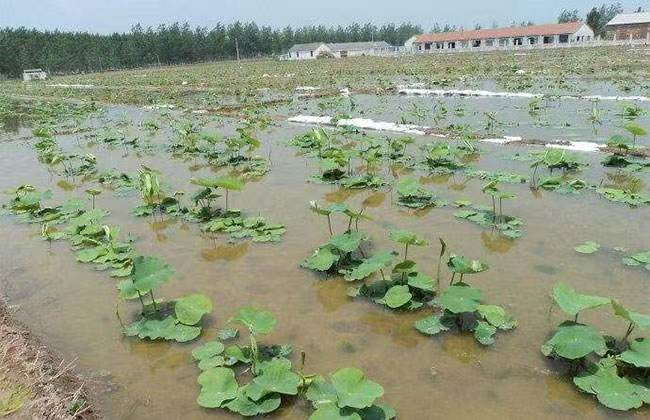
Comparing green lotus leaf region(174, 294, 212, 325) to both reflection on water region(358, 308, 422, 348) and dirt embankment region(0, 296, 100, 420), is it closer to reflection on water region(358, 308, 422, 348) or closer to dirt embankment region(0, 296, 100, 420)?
dirt embankment region(0, 296, 100, 420)

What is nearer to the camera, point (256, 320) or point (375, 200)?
point (256, 320)

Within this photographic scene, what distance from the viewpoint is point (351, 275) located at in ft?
16.6

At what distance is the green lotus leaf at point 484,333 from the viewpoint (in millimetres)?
4016

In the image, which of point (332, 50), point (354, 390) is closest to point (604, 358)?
point (354, 390)

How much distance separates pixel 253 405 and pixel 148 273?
1.78 metres

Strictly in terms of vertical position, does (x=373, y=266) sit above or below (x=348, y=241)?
below

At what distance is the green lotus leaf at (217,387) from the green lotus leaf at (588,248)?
4.17 meters

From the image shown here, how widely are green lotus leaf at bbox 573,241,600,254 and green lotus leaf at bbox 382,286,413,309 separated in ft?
7.63

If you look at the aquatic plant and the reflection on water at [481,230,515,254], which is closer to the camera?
the aquatic plant

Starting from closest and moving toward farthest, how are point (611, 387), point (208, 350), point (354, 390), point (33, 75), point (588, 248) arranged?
1. point (354, 390)
2. point (611, 387)
3. point (208, 350)
4. point (588, 248)
5. point (33, 75)

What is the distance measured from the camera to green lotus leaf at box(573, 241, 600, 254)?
17.7 ft

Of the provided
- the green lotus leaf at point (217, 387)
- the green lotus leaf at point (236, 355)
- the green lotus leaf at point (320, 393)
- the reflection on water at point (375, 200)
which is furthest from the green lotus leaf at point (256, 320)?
the reflection on water at point (375, 200)

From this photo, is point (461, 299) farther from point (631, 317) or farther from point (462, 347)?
point (631, 317)

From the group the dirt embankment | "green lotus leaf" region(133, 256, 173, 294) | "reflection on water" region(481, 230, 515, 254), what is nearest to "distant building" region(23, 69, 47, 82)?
"green lotus leaf" region(133, 256, 173, 294)
